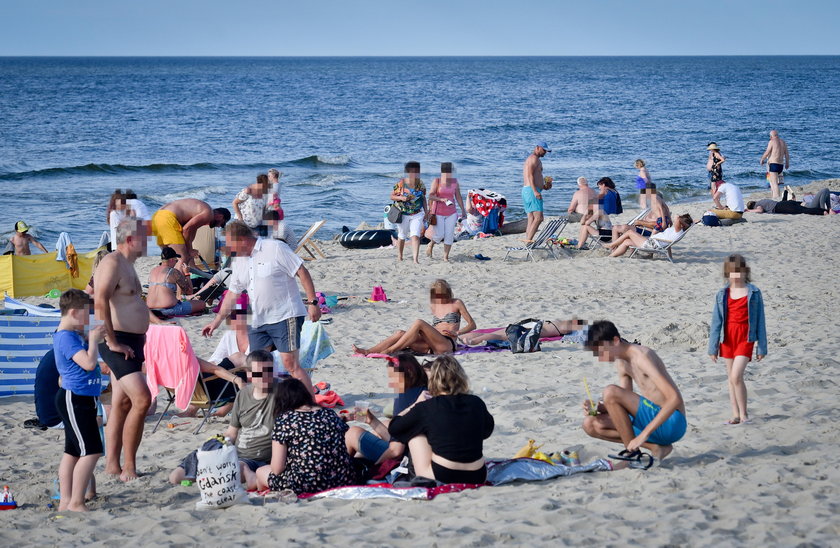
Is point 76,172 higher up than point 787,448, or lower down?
higher up

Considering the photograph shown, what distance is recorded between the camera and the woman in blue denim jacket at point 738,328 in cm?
598

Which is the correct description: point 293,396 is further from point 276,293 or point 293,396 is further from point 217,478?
point 276,293

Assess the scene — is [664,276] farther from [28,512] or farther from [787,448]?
[28,512]

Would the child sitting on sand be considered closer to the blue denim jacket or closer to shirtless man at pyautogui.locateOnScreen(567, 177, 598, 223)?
the blue denim jacket

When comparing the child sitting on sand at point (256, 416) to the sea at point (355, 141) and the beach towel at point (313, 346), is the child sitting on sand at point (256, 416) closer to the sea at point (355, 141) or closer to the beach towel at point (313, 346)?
the beach towel at point (313, 346)

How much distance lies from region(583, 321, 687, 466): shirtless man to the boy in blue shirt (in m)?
2.84

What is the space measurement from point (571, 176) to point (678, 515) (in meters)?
24.9

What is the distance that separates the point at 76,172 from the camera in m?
29.9

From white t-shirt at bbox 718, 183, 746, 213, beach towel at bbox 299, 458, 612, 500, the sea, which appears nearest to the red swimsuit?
beach towel at bbox 299, 458, 612, 500

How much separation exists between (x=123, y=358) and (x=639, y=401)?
3098 mm

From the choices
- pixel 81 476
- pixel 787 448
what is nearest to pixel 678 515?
pixel 787 448

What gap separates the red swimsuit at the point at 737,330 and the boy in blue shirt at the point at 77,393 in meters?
4.08

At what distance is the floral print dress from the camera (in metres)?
4.89

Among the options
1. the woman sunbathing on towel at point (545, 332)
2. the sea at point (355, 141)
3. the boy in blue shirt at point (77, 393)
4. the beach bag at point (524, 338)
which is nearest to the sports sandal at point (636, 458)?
the boy in blue shirt at point (77, 393)
